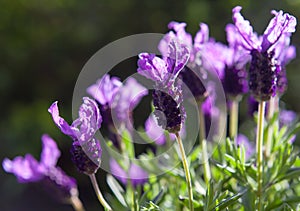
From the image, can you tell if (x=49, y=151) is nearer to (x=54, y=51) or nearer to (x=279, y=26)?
(x=279, y=26)

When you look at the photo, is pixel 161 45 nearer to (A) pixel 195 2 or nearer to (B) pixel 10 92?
(A) pixel 195 2

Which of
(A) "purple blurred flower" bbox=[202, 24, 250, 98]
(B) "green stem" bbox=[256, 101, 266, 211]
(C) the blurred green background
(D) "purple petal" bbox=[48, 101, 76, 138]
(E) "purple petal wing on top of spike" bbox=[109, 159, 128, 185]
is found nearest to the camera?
(D) "purple petal" bbox=[48, 101, 76, 138]

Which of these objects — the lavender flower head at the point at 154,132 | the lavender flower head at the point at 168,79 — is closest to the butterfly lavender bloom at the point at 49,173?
the lavender flower head at the point at 154,132

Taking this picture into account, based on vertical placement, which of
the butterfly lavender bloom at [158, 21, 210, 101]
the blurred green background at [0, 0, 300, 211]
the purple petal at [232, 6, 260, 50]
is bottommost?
the purple petal at [232, 6, 260, 50]

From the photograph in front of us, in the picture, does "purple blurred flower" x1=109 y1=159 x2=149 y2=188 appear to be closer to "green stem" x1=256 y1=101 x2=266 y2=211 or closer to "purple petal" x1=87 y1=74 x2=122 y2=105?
"purple petal" x1=87 y1=74 x2=122 y2=105

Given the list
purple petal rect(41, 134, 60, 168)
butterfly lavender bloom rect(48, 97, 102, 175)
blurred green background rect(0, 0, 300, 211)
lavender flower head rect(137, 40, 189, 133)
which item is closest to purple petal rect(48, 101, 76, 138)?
butterfly lavender bloom rect(48, 97, 102, 175)

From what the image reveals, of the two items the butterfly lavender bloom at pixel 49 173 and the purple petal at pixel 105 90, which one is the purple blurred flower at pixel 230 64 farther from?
the butterfly lavender bloom at pixel 49 173

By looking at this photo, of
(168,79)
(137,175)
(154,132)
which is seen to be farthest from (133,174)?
(168,79)
